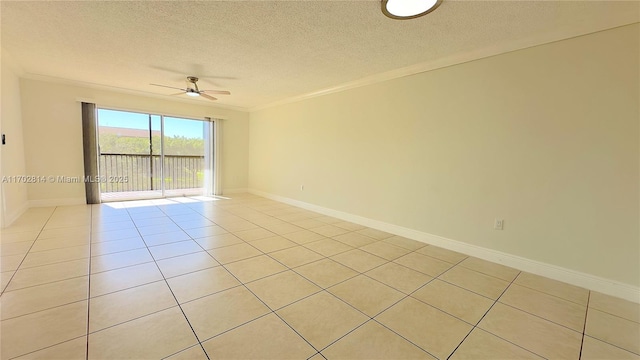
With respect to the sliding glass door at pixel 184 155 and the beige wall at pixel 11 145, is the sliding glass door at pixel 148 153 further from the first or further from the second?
the beige wall at pixel 11 145

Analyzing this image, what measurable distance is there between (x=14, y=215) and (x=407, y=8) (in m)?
5.65

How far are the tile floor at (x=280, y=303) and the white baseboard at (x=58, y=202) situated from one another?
163 centimetres

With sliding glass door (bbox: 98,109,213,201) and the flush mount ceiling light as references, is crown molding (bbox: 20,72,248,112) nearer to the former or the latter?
sliding glass door (bbox: 98,109,213,201)

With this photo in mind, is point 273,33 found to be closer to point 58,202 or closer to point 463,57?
point 463,57

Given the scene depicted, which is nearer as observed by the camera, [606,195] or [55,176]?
[606,195]

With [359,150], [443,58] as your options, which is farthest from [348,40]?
[359,150]

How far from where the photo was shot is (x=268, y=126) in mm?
6172

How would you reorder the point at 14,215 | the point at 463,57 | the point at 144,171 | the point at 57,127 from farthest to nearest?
the point at 144,171
the point at 57,127
the point at 14,215
the point at 463,57

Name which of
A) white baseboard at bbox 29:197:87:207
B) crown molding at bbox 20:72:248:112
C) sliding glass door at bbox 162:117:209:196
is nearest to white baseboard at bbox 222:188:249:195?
sliding glass door at bbox 162:117:209:196

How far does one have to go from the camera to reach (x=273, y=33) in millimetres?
2537

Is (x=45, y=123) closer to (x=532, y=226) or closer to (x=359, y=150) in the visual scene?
(x=359, y=150)

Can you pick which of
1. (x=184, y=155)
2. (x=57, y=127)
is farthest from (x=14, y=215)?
(x=184, y=155)

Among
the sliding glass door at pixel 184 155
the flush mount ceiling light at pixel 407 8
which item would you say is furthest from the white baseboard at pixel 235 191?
the flush mount ceiling light at pixel 407 8

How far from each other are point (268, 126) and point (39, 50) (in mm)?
3745
